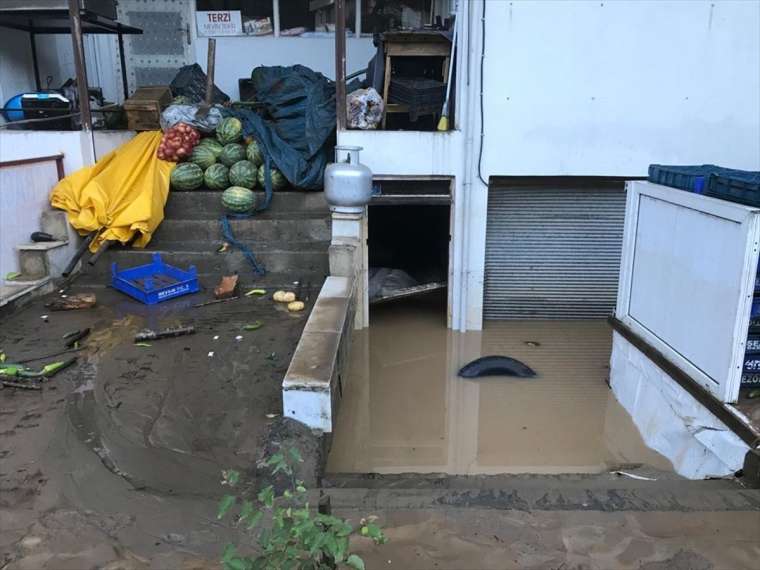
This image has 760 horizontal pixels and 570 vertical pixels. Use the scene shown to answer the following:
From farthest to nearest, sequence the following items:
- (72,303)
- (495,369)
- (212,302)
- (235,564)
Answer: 1. (495,369)
2. (212,302)
3. (72,303)
4. (235,564)

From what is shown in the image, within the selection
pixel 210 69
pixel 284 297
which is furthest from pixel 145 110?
pixel 284 297

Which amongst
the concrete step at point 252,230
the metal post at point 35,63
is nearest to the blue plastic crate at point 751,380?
the concrete step at point 252,230

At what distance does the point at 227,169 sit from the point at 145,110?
1812 mm

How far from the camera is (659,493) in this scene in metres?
3.52

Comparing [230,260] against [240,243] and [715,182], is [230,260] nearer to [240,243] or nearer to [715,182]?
[240,243]

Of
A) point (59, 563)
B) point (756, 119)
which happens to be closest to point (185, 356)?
point (59, 563)

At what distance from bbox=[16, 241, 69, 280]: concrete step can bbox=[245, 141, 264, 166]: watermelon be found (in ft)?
8.00

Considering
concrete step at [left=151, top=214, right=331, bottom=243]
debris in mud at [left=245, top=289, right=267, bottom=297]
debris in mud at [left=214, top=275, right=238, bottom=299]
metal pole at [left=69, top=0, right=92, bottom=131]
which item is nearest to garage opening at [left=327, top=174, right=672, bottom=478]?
debris in mud at [left=245, top=289, right=267, bottom=297]

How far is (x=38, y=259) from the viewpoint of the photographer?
6.41 meters

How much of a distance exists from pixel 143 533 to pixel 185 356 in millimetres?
2179

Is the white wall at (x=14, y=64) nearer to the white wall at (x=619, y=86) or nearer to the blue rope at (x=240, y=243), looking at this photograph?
the blue rope at (x=240, y=243)

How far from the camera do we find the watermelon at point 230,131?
7867 millimetres

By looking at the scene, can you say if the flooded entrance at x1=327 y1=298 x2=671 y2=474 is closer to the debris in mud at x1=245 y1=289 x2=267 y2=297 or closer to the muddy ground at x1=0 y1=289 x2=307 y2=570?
the muddy ground at x1=0 y1=289 x2=307 y2=570

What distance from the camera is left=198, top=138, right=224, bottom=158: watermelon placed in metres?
7.76
